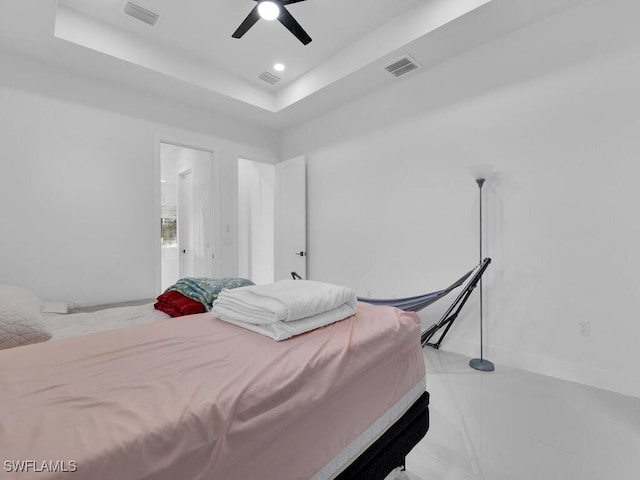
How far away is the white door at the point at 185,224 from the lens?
5.02m

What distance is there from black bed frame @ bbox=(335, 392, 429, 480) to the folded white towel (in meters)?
0.43

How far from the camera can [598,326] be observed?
7.34 ft

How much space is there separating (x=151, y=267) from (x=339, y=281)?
2238 millimetres

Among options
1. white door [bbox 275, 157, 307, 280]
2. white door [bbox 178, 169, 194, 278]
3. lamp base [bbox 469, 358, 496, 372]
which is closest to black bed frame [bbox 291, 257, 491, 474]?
lamp base [bbox 469, 358, 496, 372]

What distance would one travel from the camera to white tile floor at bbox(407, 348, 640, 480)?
142 centimetres

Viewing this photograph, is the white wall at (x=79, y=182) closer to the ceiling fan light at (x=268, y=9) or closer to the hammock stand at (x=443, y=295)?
the ceiling fan light at (x=268, y=9)

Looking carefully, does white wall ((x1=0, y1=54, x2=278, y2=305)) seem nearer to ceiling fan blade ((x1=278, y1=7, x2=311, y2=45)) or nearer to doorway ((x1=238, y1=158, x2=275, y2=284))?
doorway ((x1=238, y1=158, x2=275, y2=284))

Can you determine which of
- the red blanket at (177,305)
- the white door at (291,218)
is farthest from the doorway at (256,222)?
the red blanket at (177,305)

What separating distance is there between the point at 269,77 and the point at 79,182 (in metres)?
2.35

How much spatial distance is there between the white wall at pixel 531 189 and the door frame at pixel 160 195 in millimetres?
2005

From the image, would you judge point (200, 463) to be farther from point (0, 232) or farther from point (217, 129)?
point (217, 129)

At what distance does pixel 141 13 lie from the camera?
2668 mm

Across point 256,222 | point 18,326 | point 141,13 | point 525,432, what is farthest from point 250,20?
point 256,222

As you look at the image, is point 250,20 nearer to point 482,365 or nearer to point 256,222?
point 482,365
